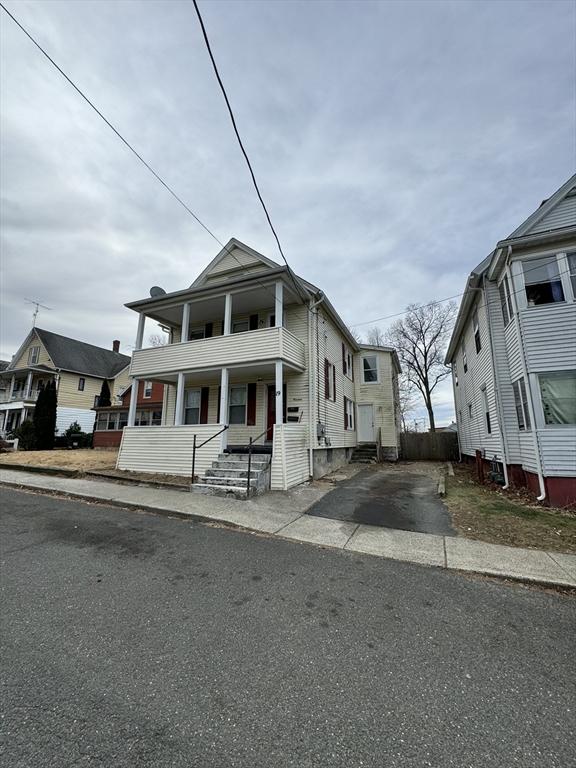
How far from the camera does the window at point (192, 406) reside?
43.2ft

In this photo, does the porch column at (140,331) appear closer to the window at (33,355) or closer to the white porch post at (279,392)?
the white porch post at (279,392)

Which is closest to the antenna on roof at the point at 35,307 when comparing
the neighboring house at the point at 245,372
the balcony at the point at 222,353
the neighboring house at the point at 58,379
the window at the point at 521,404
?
the neighboring house at the point at 58,379

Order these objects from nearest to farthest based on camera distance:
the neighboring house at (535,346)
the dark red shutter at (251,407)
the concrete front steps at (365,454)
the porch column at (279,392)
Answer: the neighboring house at (535,346) → the porch column at (279,392) → the dark red shutter at (251,407) → the concrete front steps at (365,454)

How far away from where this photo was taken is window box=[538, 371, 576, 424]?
7.84 meters

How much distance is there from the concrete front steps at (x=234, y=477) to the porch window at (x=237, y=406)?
8.68ft

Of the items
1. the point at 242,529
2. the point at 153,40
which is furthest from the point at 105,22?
the point at 242,529

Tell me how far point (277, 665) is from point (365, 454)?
1507 cm

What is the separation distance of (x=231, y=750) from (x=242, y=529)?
4.20 metres

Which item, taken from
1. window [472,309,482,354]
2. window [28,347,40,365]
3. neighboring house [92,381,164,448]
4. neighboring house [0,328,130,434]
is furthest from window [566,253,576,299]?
window [28,347,40,365]

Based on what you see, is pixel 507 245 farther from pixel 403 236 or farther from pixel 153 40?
pixel 153 40

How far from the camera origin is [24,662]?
248cm

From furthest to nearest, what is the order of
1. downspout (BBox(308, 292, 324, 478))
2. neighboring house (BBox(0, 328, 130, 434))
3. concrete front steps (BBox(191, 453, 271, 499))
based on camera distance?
neighboring house (BBox(0, 328, 130, 434)) → downspout (BBox(308, 292, 324, 478)) → concrete front steps (BBox(191, 453, 271, 499))

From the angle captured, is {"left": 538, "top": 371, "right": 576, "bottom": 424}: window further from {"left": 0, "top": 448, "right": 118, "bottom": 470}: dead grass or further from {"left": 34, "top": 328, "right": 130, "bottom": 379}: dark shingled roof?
{"left": 34, "top": 328, "right": 130, "bottom": 379}: dark shingled roof

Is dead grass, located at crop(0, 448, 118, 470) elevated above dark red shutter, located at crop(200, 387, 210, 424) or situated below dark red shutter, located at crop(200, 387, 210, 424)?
below
